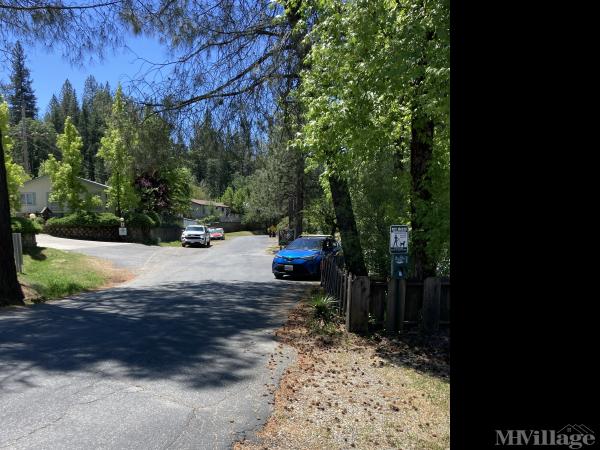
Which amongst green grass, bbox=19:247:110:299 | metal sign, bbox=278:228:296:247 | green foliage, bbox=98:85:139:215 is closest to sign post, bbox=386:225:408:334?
green grass, bbox=19:247:110:299

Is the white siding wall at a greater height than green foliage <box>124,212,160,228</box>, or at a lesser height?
greater

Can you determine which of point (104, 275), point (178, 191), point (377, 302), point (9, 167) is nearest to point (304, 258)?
point (104, 275)

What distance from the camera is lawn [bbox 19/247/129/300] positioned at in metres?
12.2

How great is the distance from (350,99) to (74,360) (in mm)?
5043

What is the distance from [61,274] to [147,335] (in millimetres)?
10222

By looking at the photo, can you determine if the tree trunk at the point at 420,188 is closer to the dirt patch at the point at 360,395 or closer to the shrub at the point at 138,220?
the dirt patch at the point at 360,395

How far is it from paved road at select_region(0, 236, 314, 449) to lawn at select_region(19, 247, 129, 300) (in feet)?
6.88

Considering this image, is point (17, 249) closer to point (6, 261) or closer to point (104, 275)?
point (104, 275)

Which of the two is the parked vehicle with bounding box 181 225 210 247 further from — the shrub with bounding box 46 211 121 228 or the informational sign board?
the informational sign board

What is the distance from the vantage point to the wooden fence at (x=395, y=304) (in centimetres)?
737

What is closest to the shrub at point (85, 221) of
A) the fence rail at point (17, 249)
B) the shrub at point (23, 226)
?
the shrub at point (23, 226)

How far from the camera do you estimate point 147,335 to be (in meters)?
7.02

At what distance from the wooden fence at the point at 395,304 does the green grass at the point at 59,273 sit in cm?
808
